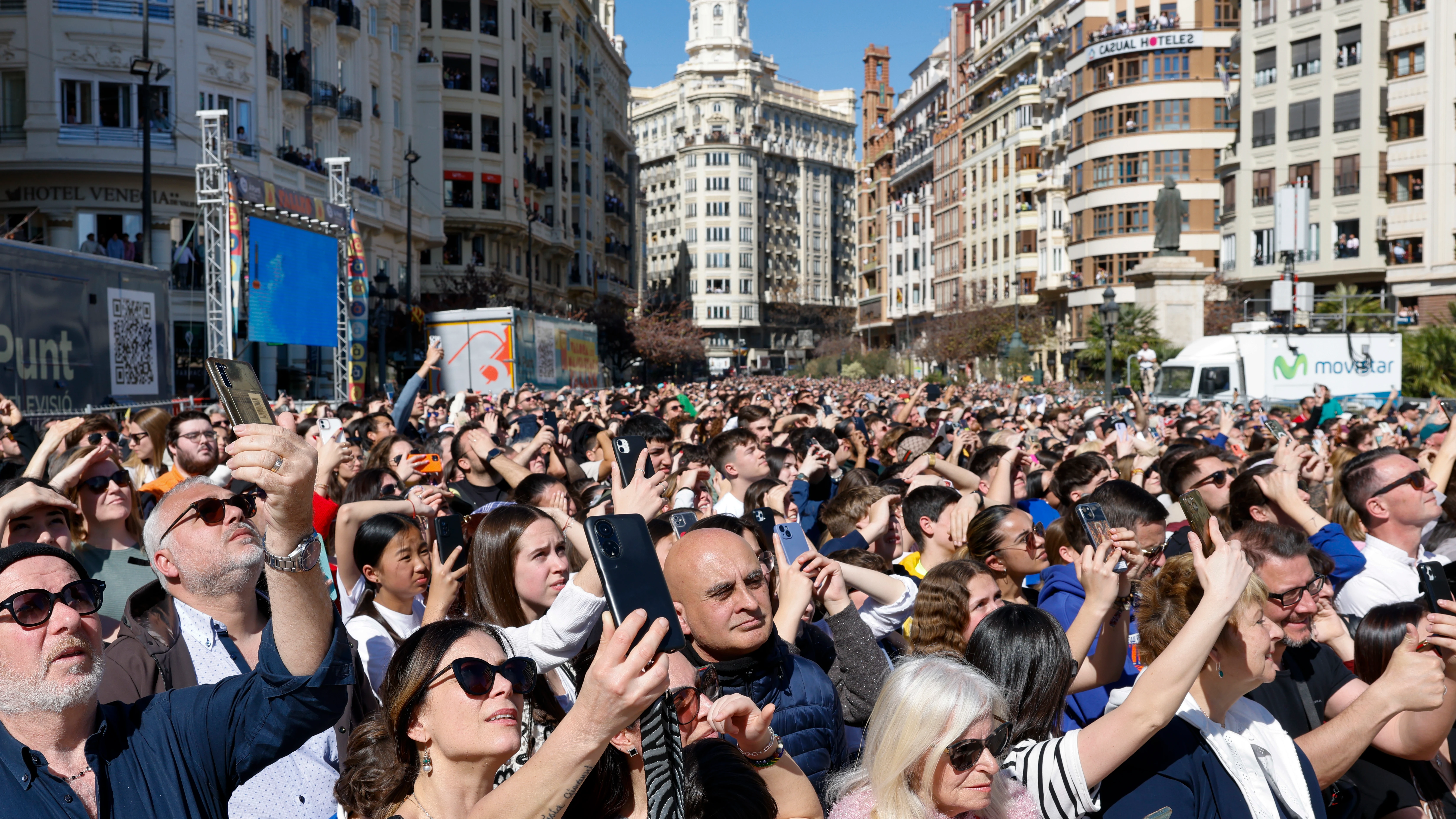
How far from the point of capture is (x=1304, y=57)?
183 feet

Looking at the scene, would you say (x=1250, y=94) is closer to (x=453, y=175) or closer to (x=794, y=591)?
(x=453, y=175)

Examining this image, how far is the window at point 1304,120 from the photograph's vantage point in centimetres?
5528

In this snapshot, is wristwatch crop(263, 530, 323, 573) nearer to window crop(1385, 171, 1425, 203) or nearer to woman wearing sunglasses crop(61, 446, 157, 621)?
woman wearing sunglasses crop(61, 446, 157, 621)

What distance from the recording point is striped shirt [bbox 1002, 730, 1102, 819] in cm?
342

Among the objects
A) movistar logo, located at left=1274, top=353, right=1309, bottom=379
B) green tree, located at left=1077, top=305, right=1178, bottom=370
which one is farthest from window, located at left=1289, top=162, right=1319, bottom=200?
movistar logo, located at left=1274, top=353, right=1309, bottom=379

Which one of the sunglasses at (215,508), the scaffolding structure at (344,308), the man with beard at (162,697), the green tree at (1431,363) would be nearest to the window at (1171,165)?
the green tree at (1431,363)

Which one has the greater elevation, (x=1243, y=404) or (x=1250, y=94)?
(x=1250, y=94)

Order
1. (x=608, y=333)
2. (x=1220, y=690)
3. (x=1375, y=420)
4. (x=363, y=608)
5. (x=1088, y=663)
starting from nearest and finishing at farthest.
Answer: (x=1220, y=690) < (x=1088, y=663) < (x=363, y=608) < (x=1375, y=420) < (x=608, y=333)

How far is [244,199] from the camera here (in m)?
20.3

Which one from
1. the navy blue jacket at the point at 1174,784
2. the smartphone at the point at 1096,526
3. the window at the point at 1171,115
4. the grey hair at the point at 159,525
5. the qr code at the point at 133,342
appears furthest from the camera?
the window at the point at 1171,115

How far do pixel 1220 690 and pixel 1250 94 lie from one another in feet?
202

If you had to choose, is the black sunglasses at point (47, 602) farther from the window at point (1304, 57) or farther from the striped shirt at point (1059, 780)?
the window at point (1304, 57)

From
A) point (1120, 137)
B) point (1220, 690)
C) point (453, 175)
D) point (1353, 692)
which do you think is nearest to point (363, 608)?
point (1220, 690)

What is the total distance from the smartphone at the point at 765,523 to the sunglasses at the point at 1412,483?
3013 mm
